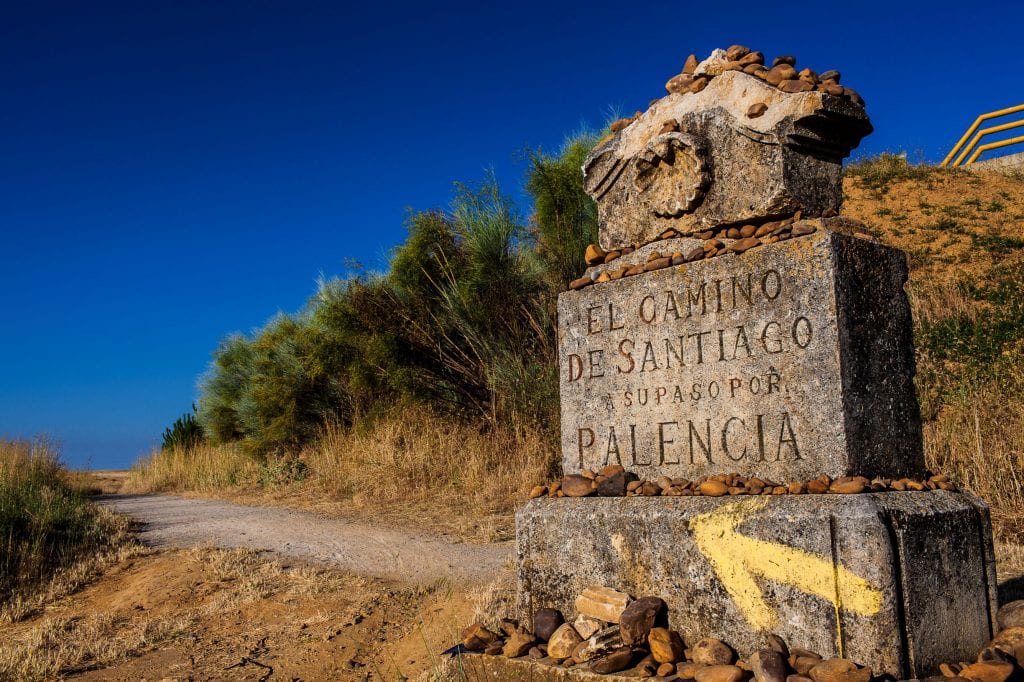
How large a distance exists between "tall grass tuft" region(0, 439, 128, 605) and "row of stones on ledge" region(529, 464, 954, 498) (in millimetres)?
4620

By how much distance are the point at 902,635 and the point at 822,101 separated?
2018 mm

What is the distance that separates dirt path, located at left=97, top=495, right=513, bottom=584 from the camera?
5.50 meters

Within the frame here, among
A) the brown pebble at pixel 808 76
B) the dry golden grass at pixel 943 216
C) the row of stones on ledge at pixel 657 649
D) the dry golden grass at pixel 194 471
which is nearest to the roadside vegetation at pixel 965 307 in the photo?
the dry golden grass at pixel 943 216

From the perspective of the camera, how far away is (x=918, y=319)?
10453mm

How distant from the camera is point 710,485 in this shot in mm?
3057

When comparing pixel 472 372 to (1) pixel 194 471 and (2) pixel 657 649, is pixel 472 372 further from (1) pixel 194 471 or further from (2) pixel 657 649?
(2) pixel 657 649

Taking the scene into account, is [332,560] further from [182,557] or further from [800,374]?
[800,374]

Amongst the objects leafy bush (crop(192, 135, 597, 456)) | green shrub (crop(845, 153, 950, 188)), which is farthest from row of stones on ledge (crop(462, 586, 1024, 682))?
green shrub (crop(845, 153, 950, 188))

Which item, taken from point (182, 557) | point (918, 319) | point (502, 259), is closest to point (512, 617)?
point (182, 557)

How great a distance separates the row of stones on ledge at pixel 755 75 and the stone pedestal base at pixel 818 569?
1666 millimetres

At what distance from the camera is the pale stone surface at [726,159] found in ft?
10.6

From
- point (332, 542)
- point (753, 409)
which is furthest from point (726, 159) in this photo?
point (332, 542)

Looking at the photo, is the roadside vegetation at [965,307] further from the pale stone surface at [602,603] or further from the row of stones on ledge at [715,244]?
the pale stone surface at [602,603]

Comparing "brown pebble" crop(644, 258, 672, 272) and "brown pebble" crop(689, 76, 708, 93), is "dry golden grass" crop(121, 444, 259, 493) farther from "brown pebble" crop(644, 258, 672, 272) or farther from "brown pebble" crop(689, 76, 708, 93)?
"brown pebble" crop(689, 76, 708, 93)
